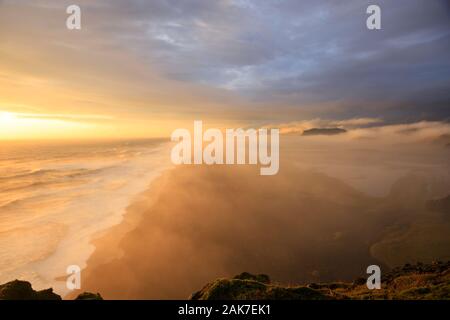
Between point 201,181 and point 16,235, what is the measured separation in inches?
1482

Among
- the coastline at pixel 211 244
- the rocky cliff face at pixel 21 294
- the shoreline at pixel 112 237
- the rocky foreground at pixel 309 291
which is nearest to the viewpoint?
the rocky foreground at pixel 309 291

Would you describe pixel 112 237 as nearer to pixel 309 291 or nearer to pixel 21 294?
pixel 21 294

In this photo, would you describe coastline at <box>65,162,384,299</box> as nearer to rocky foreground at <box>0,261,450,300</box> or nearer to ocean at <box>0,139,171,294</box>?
ocean at <box>0,139,171,294</box>

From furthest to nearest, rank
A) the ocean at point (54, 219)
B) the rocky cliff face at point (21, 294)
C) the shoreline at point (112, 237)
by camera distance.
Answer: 1. the ocean at point (54, 219)
2. the shoreline at point (112, 237)
3. the rocky cliff face at point (21, 294)

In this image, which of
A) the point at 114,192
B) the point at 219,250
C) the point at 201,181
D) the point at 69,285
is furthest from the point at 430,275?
the point at 201,181

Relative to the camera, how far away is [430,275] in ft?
53.9

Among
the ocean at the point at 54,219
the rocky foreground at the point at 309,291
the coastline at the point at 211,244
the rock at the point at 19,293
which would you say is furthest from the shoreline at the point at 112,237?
the rocky foreground at the point at 309,291

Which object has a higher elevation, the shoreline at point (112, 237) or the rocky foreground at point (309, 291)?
the rocky foreground at point (309, 291)

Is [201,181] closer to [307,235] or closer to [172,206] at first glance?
[172,206]

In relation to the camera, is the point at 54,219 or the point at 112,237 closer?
the point at 112,237

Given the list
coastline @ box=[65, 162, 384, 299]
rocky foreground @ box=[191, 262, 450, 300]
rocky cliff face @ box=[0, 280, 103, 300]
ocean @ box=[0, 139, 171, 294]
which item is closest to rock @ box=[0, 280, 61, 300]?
rocky cliff face @ box=[0, 280, 103, 300]

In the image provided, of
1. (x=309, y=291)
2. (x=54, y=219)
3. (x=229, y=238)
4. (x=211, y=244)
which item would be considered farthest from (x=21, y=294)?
(x=54, y=219)

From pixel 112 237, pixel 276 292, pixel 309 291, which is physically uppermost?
pixel 276 292

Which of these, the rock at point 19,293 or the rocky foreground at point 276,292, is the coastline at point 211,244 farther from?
the rocky foreground at point 276,292
